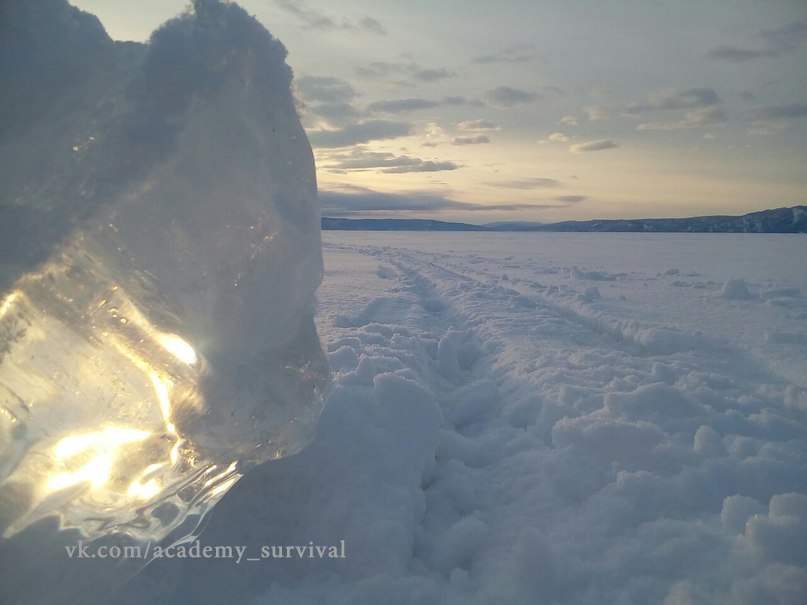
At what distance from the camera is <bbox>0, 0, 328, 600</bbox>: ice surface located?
1421 mm

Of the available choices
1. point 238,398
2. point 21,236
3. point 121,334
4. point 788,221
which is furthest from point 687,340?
point 788,221

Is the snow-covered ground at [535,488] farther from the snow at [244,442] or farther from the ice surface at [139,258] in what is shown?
the ice surface at [139,258]

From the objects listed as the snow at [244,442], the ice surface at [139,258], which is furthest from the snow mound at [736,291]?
the ice surface at [139,258]

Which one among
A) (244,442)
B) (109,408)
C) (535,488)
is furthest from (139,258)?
(535,488)

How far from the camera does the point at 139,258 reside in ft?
5.08

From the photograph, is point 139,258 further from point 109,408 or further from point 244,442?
point 244,442

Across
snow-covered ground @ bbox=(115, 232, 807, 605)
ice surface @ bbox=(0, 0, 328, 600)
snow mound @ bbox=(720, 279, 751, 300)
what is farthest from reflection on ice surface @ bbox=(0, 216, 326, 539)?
snow mound @ bbox=(720, 279, 751, 300)

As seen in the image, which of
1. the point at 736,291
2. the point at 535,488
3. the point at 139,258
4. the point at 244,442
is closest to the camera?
the point at 139,258

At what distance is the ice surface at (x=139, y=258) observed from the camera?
142 cm

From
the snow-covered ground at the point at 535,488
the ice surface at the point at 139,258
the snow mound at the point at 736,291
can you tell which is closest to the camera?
the ice surface at the point at 139,258

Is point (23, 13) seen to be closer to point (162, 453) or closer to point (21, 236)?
point (21, 236)

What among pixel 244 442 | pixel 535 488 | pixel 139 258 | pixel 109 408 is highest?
pixel 139 258

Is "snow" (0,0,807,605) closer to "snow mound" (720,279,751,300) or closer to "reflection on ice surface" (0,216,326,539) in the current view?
"reflection on ice surface" (0,216,326,539)

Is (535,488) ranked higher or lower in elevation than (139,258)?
lower
